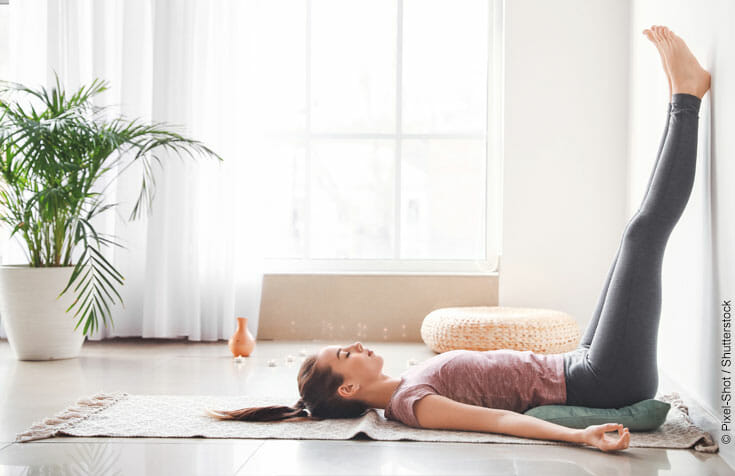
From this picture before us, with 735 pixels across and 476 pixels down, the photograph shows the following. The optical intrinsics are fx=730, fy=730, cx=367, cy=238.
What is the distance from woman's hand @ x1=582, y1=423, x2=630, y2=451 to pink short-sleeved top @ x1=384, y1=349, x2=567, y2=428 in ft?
0.71

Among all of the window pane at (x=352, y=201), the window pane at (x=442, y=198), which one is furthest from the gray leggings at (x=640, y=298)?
the window pane at (x=352, y=201)

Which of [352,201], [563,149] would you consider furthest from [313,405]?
[563,149]

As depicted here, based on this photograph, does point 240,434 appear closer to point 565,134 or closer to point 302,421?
point 302,421

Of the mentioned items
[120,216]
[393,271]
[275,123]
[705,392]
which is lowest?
[705,392]

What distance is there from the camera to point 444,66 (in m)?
4.18

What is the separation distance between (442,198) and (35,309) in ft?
7.21

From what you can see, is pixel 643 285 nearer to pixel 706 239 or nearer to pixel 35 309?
pixel 706 239

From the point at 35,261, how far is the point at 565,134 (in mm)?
2765

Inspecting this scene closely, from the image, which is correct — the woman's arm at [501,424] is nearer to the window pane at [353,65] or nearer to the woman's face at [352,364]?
the woman's face at [352,364]

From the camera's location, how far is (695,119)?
2139 millimetres

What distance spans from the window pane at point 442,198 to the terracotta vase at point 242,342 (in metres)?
1.16

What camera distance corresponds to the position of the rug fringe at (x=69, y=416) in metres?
2.10

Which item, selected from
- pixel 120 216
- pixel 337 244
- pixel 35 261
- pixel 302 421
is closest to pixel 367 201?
pixel 337 244

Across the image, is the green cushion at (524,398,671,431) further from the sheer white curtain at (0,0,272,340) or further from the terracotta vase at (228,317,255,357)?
the sheer white curtain at (0,0,272,340)
